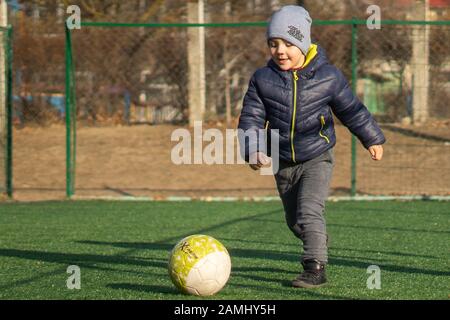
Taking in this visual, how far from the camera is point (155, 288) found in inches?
228

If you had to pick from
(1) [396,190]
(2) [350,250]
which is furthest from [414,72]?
(2) [350,250]

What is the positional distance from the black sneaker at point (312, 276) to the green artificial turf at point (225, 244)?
0.34 feet

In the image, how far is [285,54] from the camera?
5.93 m

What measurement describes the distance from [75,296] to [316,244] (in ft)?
5.03

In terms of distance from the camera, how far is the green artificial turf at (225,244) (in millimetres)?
5758

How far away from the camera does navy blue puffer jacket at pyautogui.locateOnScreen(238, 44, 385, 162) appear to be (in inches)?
235

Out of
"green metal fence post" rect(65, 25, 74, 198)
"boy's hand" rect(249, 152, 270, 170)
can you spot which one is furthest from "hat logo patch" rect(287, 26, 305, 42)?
"green metal fence post" rect(65, 25, 74, 198)

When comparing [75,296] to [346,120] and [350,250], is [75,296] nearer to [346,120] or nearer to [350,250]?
[346,120]

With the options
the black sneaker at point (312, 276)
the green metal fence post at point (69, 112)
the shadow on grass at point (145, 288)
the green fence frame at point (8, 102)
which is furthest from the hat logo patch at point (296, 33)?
the green fence frame at point (8, 102)

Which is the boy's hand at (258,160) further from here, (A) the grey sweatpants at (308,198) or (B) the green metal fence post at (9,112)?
(B) the green metal fence post at (9,112)

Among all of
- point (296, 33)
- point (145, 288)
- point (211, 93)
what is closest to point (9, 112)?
point (211, 93)

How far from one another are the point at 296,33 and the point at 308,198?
106cm

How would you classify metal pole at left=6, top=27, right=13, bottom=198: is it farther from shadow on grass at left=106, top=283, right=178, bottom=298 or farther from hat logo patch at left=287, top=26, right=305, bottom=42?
hat logo patch at left=287, top=26, right=305, bottom=42
